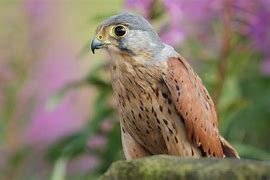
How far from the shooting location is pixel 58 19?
26.9 ft

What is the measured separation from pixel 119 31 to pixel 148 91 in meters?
0.33

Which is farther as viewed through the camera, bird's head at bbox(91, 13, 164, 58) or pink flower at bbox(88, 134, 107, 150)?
pink flower at bbox(88, 134, 107, 150)

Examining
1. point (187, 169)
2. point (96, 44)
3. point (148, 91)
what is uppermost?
point (96, 44)

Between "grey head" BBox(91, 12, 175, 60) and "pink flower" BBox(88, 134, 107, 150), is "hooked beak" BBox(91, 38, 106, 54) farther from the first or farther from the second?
"pink flower" BBox(88, 134, 107, 150)

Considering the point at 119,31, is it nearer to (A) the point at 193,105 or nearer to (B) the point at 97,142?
(A) the point at 193,105

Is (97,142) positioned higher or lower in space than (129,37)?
lower

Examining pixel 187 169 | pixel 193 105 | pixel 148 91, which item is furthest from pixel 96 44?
pixel 187 169

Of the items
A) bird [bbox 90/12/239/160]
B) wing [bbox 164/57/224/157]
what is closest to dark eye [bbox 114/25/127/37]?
bird [bbox 90/12/239/160]

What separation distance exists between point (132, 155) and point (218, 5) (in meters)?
2.03

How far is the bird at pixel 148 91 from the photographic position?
473 centimetres

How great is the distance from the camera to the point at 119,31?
475 cm

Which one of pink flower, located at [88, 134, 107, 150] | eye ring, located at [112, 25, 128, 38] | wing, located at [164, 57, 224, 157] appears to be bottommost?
wing, located at [164, 57, 224, 157]

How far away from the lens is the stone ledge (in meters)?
3.14

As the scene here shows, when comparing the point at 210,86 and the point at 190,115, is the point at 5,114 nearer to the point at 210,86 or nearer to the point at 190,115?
the point at 210,86
